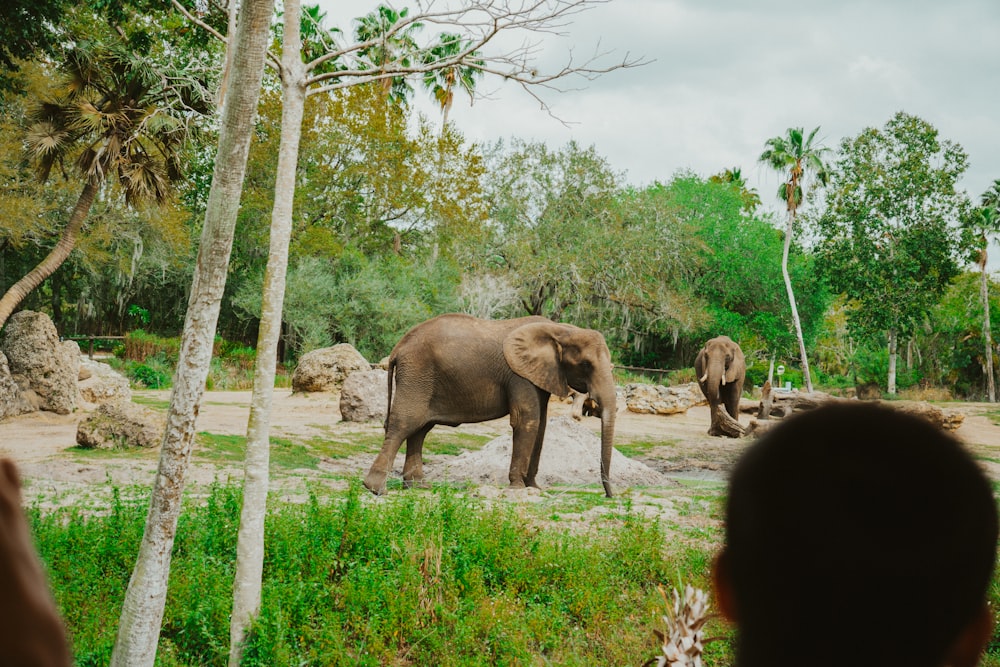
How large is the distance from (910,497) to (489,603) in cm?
613

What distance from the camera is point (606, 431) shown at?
35.6 feet

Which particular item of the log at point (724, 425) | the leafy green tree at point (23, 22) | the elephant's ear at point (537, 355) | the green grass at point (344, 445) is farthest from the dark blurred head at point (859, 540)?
the log at point (724, 425)

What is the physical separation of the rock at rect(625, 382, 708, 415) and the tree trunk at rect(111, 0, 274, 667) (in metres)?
22.9

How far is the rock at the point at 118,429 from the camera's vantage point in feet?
39.2

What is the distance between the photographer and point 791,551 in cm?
79

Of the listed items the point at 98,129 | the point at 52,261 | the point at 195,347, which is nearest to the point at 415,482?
the point at 195,347

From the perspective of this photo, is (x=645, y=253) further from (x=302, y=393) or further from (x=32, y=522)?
(x=32, y=522)

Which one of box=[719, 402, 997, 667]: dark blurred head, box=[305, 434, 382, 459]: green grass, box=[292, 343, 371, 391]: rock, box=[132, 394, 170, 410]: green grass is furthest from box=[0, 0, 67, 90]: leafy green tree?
box=[719, 402, 997, 667]: dark blurred head

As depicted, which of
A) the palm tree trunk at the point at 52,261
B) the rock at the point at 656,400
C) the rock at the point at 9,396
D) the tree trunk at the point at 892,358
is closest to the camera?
the rock at the point at 9,396

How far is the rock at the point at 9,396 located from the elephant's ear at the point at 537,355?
10085 mm

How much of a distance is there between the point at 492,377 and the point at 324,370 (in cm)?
1051

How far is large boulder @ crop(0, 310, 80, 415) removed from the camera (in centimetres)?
1591

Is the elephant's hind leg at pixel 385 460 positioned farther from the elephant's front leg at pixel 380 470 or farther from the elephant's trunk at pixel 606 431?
the elephant's trunk at pixel 606 431

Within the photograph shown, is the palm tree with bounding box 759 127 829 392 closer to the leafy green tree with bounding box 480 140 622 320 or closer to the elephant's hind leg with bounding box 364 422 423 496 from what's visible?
the leafy green tree with bounding box 480 140 622 320
